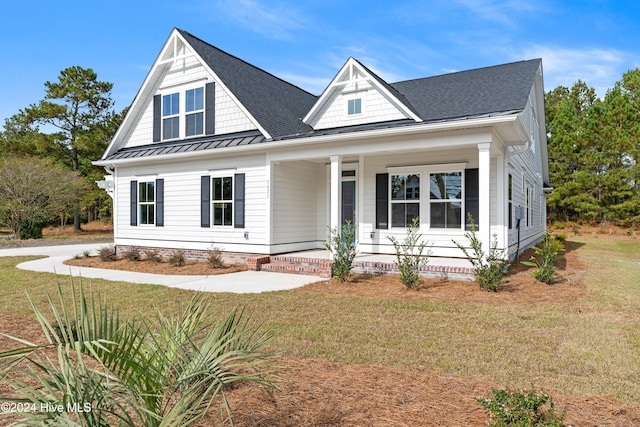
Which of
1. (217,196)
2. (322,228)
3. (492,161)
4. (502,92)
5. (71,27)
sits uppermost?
(71,27)

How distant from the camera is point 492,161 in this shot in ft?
32.4

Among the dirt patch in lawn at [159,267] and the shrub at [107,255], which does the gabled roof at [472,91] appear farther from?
the shrub at [107,255]

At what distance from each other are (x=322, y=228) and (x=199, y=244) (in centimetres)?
386

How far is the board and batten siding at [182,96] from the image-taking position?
39.1 ft

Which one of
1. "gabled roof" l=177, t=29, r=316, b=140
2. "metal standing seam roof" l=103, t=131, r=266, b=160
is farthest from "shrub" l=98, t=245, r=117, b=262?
"gabled roof" l=177, t=29, r=316, b=140

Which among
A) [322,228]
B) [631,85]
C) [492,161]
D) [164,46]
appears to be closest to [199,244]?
[322,228]

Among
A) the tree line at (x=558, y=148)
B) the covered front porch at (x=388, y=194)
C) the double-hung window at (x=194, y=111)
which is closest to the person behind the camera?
the covered front porch at (x=388, y=194)

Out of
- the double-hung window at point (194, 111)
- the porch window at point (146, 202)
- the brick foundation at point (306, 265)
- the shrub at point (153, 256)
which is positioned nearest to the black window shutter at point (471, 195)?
the brick foundation at point (306, 265)

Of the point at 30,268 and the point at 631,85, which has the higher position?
the point at 631,85

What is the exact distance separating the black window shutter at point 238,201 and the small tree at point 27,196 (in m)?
16.7

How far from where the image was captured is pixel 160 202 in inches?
507

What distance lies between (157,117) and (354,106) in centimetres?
689

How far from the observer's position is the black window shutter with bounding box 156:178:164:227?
1282 cm

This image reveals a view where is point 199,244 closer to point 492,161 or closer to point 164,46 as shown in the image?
point 164,46
